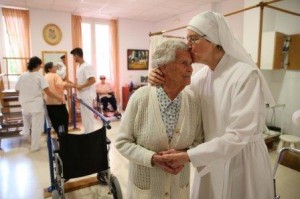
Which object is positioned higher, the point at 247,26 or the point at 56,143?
the point at 247,26

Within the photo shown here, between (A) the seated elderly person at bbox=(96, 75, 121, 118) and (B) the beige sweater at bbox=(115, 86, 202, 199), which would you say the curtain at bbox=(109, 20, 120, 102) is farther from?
(B) the beige sweater at bbox=(115, 86, 202, 199)

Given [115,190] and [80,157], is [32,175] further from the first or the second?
[115,190]

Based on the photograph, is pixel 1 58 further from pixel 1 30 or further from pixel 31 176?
pixel 31 176

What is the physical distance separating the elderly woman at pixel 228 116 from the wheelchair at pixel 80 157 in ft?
3.87

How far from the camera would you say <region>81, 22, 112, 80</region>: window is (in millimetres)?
6877

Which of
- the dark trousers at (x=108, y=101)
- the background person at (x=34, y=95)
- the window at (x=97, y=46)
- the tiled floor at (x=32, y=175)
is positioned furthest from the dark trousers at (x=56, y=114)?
the window at (x=97, y=46)

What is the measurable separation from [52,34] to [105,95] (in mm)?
2125

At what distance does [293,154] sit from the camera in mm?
1821

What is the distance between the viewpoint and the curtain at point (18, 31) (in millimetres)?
5626

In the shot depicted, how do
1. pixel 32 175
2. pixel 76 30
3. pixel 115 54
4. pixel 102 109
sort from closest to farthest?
pixel 32 175, pixel 76 30, pixel 102 109, pixel 115 54

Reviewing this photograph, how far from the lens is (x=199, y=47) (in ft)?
3.67

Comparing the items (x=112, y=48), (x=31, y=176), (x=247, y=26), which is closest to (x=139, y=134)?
(x=31, y=176)

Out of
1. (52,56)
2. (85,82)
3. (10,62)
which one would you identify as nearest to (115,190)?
(85,82)

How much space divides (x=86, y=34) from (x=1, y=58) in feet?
7.69
